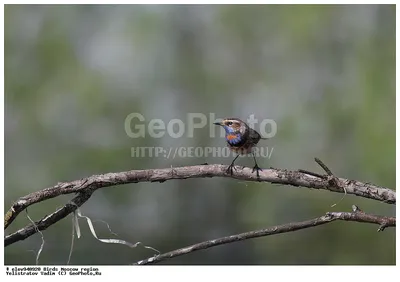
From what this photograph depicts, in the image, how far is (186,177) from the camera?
1.80m

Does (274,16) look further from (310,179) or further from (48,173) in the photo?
(310,179)

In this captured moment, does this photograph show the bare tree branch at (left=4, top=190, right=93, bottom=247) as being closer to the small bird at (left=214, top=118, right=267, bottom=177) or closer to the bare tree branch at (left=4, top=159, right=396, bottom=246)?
the bare tree branch at (left=4, top=159, right=396, bottom=246)

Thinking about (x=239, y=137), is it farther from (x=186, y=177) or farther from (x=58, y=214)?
(x=58, y=214)

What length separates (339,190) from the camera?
178 cm

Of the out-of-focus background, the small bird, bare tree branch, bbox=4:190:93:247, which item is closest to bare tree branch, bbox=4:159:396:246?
bare tree branch, bbox=4:190:93:247

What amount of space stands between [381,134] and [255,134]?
134 cm

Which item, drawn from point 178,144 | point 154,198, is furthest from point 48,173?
point 178,144

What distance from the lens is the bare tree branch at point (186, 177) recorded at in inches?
69.9

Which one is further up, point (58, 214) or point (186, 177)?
point (186, 177)

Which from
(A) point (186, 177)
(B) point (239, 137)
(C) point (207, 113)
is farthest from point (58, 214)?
(C) point (207, 113)

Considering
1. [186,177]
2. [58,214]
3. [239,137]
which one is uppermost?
[239,137]

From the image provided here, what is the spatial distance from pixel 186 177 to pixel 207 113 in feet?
5.88

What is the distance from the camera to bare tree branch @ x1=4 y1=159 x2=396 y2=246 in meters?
1.77

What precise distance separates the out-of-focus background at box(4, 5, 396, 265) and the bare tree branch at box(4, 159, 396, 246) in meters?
1.38
